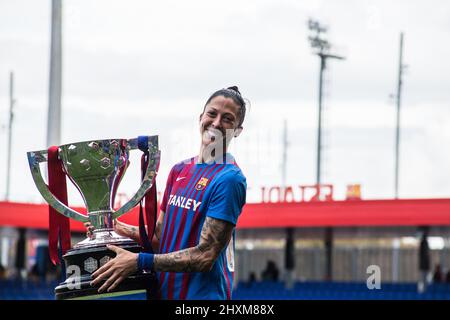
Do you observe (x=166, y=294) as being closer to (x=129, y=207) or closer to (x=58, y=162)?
(x=129, y=207)

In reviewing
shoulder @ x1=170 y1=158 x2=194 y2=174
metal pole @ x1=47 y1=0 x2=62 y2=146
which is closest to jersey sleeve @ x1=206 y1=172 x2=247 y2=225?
shoulder @ x1=170 y1=158 x2=194 y2=174

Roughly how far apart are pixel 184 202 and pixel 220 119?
0.34m

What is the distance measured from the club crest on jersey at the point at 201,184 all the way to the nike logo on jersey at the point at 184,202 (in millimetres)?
50

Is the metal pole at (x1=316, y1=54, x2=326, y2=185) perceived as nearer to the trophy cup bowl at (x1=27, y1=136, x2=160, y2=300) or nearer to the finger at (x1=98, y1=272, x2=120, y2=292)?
the trophy cup bowl at (x1=27, y1=136, x2=160, y2=300)

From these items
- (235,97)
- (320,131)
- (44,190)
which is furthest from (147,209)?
(320,131)

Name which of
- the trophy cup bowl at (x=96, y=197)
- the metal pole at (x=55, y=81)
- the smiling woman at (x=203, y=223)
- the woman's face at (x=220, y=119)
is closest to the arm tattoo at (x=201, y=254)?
the smiling woman at (x=203, y=223)

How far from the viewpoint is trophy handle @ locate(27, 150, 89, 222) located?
147 inches

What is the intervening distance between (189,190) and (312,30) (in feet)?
118

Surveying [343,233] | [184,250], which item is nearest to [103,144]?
[184,250]

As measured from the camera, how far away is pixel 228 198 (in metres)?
3.73

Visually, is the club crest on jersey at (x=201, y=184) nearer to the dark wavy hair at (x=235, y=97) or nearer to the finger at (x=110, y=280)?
the dark wavy hair at (x=235, y=97)

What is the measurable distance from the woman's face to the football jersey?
12 cm

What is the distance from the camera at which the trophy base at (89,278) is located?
12.0ft

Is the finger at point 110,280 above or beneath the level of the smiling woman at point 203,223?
beneath
